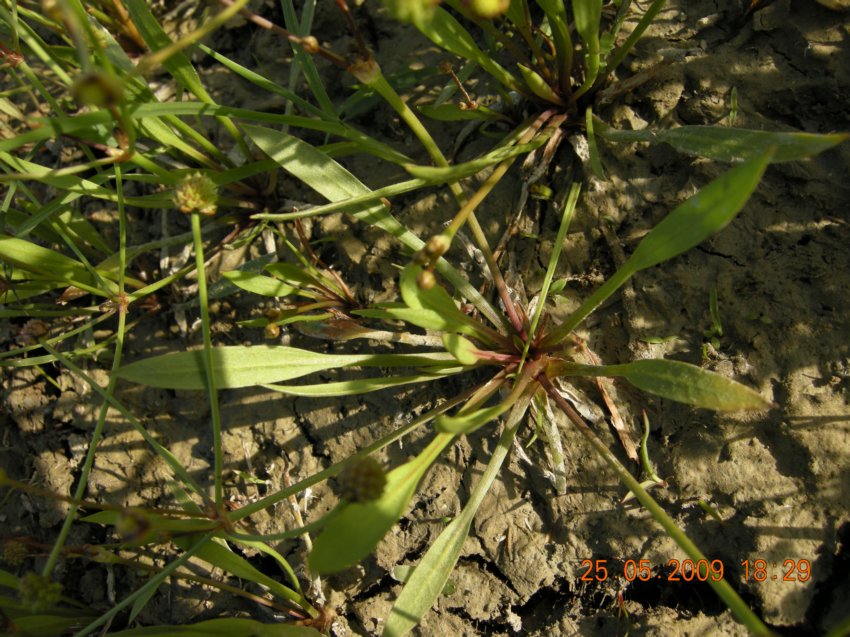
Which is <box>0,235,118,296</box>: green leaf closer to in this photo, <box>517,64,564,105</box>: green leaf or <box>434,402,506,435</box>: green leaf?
<box>434,402,506,435</box>: green leaf

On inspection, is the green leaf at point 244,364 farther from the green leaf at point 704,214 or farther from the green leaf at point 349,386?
the green leaf at point 704,214

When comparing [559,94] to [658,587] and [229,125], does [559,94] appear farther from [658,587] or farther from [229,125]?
[658,587]

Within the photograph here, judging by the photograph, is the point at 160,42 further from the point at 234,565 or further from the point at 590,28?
the point at 234,565

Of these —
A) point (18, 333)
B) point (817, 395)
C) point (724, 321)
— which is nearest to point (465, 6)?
point (724, 321)
